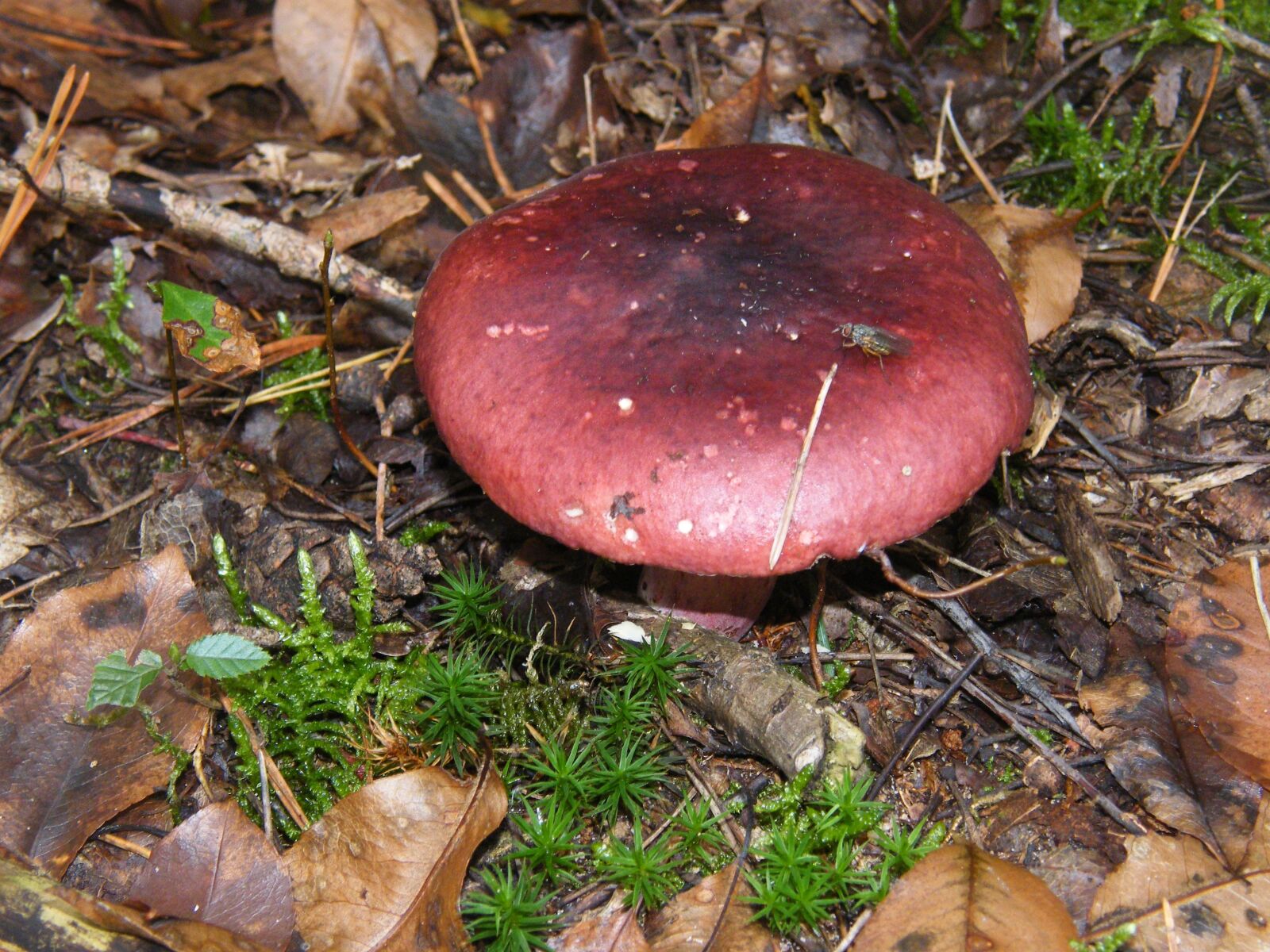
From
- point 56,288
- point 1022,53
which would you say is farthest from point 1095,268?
point 56,288

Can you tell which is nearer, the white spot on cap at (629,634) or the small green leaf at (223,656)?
the small green leaf at (223,656)

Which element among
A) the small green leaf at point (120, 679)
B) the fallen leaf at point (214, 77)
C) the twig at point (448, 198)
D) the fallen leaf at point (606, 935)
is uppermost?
the fallen leaf at point (214, 77)

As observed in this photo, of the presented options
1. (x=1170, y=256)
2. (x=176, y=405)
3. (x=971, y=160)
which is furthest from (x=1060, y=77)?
(x=176, y=405)

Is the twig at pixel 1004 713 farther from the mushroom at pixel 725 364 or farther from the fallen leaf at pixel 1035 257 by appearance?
the fallen leaf at pixel 1035 257

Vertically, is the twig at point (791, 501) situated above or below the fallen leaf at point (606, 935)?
above

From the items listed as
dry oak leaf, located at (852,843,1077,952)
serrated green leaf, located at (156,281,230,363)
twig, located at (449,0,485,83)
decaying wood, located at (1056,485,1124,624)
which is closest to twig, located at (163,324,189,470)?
serrated green leaf, located at (156,281,230,363)

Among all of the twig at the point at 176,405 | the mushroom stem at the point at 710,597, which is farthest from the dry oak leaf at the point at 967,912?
the twig at the point at 176,405

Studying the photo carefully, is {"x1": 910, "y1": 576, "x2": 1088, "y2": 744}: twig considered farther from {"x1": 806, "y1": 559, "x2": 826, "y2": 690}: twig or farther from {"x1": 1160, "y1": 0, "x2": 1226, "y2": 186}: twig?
{"x1": 1160, "y1": 0, "x2": 1226, "y2": 186}: twig
